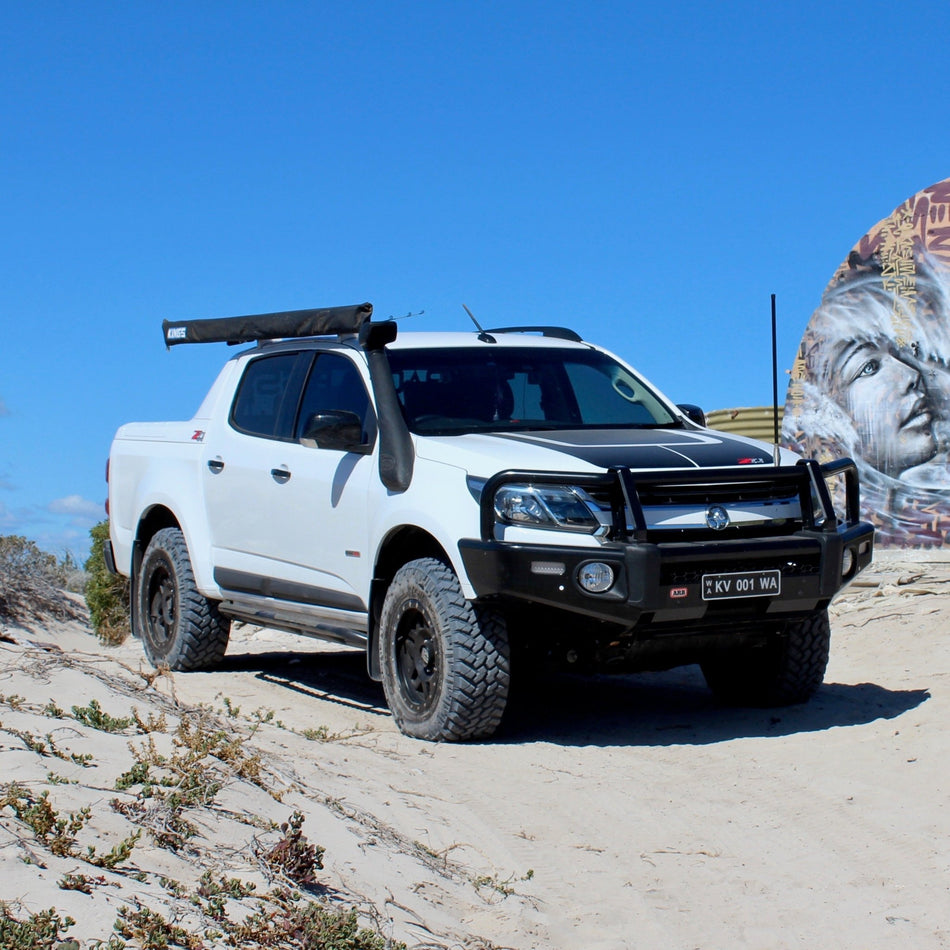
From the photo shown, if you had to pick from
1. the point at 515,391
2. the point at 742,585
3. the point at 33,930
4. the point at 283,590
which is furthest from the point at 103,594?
the point at 33,930

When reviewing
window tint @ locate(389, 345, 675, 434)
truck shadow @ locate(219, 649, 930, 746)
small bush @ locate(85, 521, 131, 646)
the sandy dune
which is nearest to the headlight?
window tint @ locate(389, 345, 675, 434)

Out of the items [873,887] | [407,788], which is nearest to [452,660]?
[407,788]

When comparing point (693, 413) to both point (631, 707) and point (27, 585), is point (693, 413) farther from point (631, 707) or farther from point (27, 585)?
point (27, 585)

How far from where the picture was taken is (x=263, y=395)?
27.3ft

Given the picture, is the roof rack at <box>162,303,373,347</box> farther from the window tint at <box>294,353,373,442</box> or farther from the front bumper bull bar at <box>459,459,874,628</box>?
the front bumper bull bar at <box>459,459,874,628</box>

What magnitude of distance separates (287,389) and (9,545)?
10.5 m

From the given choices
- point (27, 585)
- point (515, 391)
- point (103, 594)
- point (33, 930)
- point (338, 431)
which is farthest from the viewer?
point (103, 594)

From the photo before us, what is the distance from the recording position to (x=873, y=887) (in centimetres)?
466

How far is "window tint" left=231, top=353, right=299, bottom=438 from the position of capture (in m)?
8.10

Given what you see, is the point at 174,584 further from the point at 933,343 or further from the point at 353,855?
the point at 933,343

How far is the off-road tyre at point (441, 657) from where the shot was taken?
20.9 feet

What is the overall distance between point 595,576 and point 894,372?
696 cm

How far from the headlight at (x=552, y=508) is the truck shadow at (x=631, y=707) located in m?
1.27

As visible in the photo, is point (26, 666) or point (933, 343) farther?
point (933, 343)
